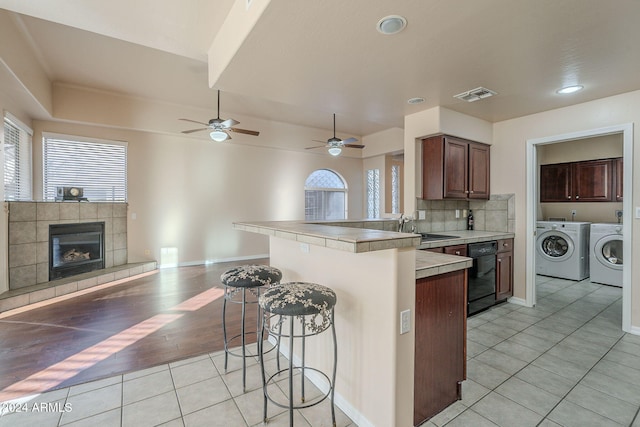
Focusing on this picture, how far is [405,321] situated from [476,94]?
254cm

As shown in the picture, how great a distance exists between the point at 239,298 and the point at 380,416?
288 centimetres

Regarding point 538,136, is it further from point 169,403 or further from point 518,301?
point 169,403

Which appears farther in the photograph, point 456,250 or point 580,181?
point 580,181

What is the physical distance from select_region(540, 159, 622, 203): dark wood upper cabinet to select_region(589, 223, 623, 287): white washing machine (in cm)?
80

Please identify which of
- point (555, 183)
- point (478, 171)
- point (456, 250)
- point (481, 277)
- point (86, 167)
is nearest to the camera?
point (456, 250)

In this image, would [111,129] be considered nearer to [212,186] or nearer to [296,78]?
[212,186]

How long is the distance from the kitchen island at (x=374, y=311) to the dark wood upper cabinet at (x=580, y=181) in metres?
5.01

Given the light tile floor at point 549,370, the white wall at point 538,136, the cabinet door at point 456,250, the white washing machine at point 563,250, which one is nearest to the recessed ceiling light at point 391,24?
the cabinet door at point 456,250

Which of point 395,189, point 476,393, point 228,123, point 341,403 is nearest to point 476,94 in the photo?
point 476,393

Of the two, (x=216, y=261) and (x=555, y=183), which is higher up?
(x=555, y=183)

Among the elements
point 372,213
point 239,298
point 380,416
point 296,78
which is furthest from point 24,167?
point 372,213

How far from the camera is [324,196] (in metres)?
7.77

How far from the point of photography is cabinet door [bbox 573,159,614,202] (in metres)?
4.88

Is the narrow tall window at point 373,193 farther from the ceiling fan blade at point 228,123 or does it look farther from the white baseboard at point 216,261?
the ceiling fan blade at point 228,123
